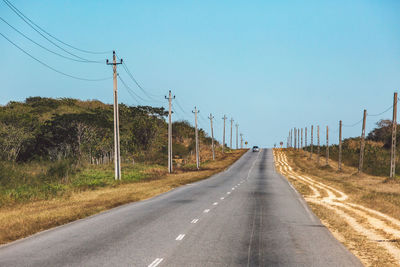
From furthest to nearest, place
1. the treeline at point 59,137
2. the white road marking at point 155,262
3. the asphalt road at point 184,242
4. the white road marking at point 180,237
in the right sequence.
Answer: the treeline at point 59,137
the white road marking at point 180,237
the asphalt road at point 184,242
the white road marking at point 155,262

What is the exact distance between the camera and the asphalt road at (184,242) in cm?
834

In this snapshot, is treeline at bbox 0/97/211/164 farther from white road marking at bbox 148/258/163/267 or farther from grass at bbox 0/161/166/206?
white road marking at bbox 148/258/163/267

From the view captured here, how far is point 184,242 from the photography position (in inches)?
401

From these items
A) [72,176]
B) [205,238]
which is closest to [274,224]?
[205,238]

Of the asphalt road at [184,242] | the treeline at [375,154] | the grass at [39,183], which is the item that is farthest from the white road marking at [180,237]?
the treeline at [375,154]

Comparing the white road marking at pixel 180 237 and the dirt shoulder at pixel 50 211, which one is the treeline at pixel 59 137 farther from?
the white road marking at pixel 180 237

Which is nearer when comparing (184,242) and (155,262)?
(155,262)

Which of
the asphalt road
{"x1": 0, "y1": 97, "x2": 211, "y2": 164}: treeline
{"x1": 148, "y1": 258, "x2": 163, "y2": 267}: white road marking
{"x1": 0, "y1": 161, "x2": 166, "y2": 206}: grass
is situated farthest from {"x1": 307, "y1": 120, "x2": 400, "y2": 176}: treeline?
{"x1": 148, "y1": 258, "x2": 163, "y2": 267}: white road marking

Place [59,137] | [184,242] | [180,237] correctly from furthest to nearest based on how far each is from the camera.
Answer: [59,137]
[180,237]
[184,242]

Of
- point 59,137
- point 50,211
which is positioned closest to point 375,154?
point 59,137

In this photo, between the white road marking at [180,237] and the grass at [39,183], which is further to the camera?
the grass at [39,183]

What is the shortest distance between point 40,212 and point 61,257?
7903 mm

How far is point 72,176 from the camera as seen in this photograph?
2994 centimetres

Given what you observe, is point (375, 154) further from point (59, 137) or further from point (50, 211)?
point (50, 211)
